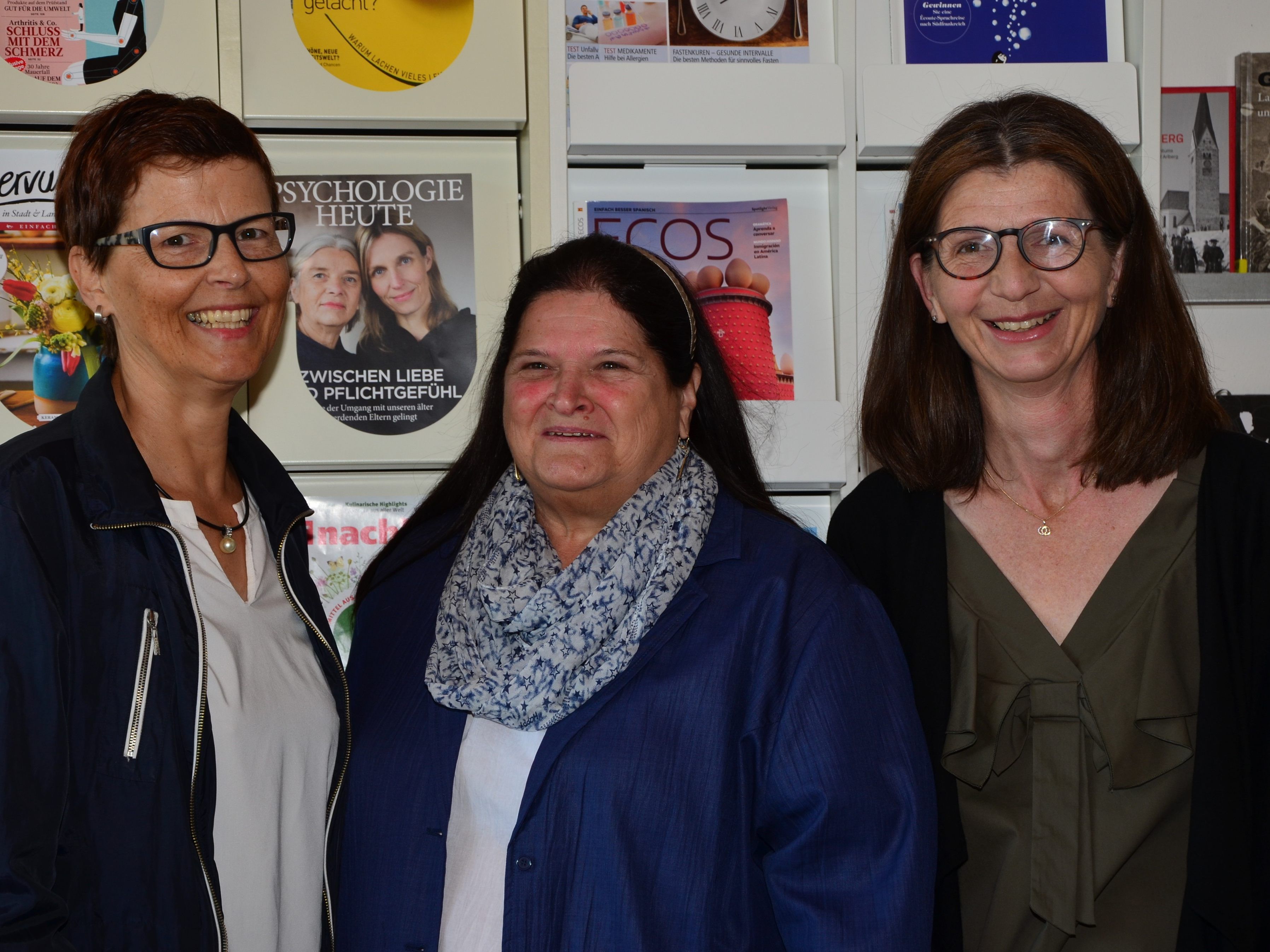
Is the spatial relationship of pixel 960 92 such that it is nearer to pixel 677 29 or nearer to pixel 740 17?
pixel 740 17

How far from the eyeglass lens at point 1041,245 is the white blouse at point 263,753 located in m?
1.15

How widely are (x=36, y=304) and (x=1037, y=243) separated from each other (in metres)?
1.85

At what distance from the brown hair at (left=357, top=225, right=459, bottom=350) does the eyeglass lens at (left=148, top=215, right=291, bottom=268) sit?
664 mm

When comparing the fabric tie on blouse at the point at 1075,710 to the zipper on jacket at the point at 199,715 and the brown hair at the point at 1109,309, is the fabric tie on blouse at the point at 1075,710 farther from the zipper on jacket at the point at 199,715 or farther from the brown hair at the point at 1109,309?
the zipper on jacket at the point at 199,715

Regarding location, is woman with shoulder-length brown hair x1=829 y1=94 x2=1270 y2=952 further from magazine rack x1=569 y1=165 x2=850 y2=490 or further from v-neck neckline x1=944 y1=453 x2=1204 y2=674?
magazine rack x1=569 y1=165 x2=850 y2=490

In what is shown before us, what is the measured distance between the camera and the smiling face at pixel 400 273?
2410 mm

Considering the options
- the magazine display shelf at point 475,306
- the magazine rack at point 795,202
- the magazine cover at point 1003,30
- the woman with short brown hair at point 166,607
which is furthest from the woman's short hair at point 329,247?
the magazine cover at point 1003,30

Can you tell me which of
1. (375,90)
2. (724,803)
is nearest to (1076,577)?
(724,803)

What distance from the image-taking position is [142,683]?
145 centimetres

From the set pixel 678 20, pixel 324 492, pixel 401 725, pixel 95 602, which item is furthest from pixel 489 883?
pixel 678 20

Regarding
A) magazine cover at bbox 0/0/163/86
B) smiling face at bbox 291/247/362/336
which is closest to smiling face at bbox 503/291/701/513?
smiling face at bbox 291/247/362/336

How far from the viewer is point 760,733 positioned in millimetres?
1519

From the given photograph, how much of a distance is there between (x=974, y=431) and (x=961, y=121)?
18.9 inches

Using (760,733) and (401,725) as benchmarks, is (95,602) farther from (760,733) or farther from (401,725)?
(760,733)
